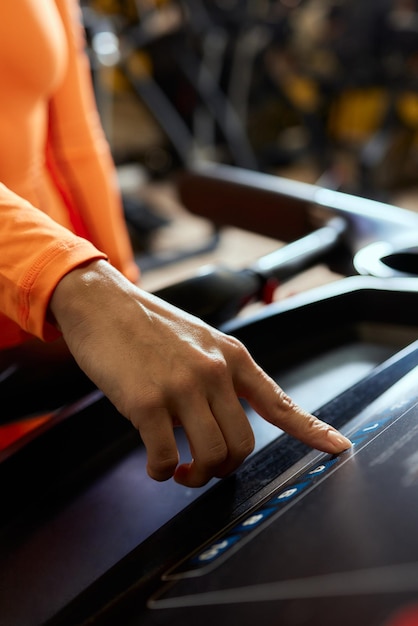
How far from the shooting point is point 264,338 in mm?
720

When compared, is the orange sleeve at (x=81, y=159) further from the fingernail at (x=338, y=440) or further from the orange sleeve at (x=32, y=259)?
the fingernail at (x=338, y=440)

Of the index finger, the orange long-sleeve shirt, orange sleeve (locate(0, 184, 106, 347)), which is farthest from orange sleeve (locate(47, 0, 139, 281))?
the index finger

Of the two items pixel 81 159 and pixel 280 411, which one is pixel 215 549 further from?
pixel 81 159

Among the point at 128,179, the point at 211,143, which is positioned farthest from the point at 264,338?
the point at 211,143

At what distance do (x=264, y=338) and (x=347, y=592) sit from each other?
397 mm

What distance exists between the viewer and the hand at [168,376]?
0.45 metres

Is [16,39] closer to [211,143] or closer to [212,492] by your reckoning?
[212,492]

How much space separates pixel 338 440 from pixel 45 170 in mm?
684

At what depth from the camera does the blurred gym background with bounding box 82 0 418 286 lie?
11.3 feet

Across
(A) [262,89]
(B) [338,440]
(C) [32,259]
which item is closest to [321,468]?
(B) [338,440]

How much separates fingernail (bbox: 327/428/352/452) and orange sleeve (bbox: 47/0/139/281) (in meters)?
0.61

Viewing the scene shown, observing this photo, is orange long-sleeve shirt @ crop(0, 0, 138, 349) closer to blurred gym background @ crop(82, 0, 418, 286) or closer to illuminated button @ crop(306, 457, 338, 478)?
illuminated button @ crop(306, 457, 338, 478)

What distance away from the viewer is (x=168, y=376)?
449 mm

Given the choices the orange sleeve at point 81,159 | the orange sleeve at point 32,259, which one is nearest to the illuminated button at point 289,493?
the orange sleeve at point 32,259
